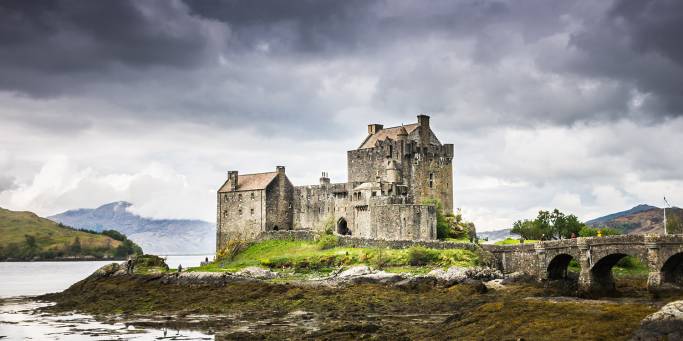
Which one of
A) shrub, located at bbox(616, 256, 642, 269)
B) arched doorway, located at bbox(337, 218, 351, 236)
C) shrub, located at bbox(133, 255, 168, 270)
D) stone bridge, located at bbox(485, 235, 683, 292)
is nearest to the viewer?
stone bridge, located at bbox(485, 235, 683, 292)

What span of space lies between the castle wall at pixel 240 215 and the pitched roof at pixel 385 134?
42.1 ft

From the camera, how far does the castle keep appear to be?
6800 cm

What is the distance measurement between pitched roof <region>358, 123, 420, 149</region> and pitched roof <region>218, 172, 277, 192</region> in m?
11.4

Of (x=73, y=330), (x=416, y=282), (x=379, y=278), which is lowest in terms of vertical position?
(x=73, y=330)

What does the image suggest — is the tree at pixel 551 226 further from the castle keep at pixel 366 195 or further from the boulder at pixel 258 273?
the boulder at pixel 258 273

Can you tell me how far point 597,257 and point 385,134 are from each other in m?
35.3

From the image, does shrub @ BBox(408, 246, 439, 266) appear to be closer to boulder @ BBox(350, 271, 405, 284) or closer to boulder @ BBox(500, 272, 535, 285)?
boulder @ BBox(350, 271, 405, 284)

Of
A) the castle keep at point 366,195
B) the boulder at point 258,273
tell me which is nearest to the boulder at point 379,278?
the boulder at point 258,273

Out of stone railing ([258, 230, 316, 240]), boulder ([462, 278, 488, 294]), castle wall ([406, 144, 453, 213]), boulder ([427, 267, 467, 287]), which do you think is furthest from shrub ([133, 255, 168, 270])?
boulder ([462, 278, 488, 294])

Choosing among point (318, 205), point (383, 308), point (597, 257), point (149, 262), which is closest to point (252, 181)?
point (318, 205)

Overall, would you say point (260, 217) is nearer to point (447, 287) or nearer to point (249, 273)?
point (249, 273)

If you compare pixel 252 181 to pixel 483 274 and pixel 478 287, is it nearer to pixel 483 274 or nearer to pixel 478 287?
pixel 483 274

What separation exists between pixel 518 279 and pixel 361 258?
14.0 m

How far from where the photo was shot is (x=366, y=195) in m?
71.6
